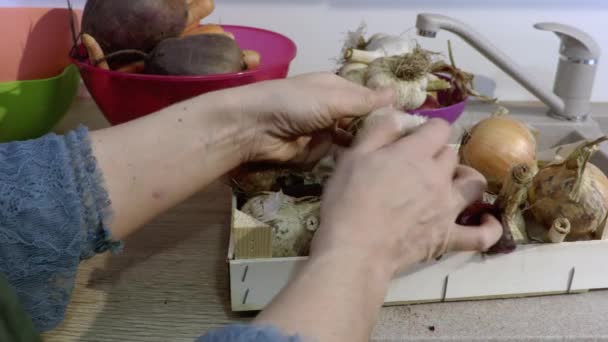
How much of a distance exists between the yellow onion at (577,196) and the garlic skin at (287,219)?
255 mm

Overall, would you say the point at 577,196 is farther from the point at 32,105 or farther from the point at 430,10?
the point at 32,105

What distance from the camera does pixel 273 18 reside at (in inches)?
43.9

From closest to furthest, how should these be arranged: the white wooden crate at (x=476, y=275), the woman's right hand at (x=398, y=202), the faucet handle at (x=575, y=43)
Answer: the woman's right hand at (x=398, y=202), the white wooden crate at (x=476, y=275), the faucet handle at (x=575, y=43)

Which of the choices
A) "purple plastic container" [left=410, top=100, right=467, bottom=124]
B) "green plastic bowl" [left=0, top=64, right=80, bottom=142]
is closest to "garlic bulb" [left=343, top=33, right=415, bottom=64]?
"purple plastic container" [left=410, top=100, right=467, bottom=124]

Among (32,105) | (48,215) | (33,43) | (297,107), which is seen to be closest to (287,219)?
(297,107)

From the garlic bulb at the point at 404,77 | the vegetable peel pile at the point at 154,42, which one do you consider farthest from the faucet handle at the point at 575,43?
the vegetable peel pile at the point at 154,42

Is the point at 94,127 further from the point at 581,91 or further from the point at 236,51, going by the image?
the point at 581,91

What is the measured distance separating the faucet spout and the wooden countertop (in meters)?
0.42

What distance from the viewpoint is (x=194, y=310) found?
62 cm

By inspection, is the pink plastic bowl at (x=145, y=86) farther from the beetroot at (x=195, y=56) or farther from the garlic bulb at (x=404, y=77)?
the garlic bulb at (x=404, y=77)

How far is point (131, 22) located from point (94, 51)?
0.21ft

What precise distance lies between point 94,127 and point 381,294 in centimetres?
75

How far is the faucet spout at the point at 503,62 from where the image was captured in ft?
2.91

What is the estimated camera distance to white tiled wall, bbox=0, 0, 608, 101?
43.3 inches
